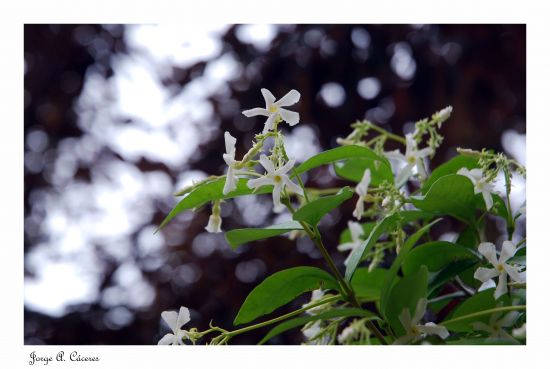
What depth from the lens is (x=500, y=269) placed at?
1.91 feet

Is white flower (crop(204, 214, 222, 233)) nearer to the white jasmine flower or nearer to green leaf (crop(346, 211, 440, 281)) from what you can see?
green leaf (crop(346, 211, 440, 281))

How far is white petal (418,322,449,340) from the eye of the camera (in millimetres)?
551

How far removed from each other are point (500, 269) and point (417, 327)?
0.32 feet

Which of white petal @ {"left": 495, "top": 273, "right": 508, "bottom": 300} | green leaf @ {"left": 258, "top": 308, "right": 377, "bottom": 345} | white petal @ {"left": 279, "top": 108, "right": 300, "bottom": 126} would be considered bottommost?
green leaf @ {"left": 258, "top": 308, "right": 377, "bottom": 345}

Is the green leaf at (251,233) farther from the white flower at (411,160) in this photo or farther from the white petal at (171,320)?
the white flower at (411,160)

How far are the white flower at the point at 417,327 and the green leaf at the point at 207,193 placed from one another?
0.16 meters

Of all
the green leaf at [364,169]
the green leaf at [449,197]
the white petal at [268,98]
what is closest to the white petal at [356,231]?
the green leaf at [364,169]

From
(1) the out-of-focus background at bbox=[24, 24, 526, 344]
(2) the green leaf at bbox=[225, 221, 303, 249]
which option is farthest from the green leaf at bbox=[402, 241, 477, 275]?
(1) the out-of-focus background at bbox=[24, 24, 526, 344]

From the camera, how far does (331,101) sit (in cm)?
159

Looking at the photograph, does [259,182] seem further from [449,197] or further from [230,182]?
[449,197]

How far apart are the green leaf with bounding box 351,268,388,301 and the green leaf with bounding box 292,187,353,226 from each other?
0.21 m

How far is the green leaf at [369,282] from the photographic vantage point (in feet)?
2.40

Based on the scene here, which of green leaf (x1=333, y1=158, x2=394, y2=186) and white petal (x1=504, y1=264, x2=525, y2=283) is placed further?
green leaf (x1=333, y1=158, x2=394, y2=186)

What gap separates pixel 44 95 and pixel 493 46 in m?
1.11
